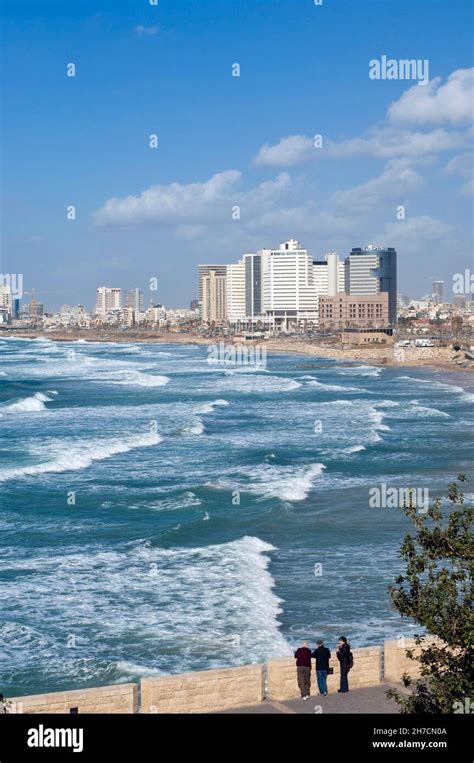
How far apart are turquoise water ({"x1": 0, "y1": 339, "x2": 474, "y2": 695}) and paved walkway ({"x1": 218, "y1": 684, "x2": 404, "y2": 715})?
14.5 feet

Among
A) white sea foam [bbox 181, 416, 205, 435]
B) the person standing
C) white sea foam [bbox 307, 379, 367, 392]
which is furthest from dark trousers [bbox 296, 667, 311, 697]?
white sea foam [bbox 307, 379, 367, 392]

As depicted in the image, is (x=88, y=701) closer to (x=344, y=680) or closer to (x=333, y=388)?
(x=344, y=680)

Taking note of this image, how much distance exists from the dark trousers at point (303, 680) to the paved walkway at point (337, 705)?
0.42 ft

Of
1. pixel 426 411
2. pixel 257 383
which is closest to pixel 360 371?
pixel 257 383

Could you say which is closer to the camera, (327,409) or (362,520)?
(362,520)

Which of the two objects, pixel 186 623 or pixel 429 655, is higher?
pixel 429 655

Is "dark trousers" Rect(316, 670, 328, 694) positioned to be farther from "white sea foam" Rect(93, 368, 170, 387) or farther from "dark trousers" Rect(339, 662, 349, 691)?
"white sea foam" Rect(93, 368, 170, 387)

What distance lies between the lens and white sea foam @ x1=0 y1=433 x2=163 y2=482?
3697 centimetres

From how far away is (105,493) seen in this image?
32562mm

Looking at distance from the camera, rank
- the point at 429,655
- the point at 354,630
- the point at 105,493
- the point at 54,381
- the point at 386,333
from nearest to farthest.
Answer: the point at 429,655, the point at 354,630, the point at 105,493, the point at 54,381, the point at 386,333
